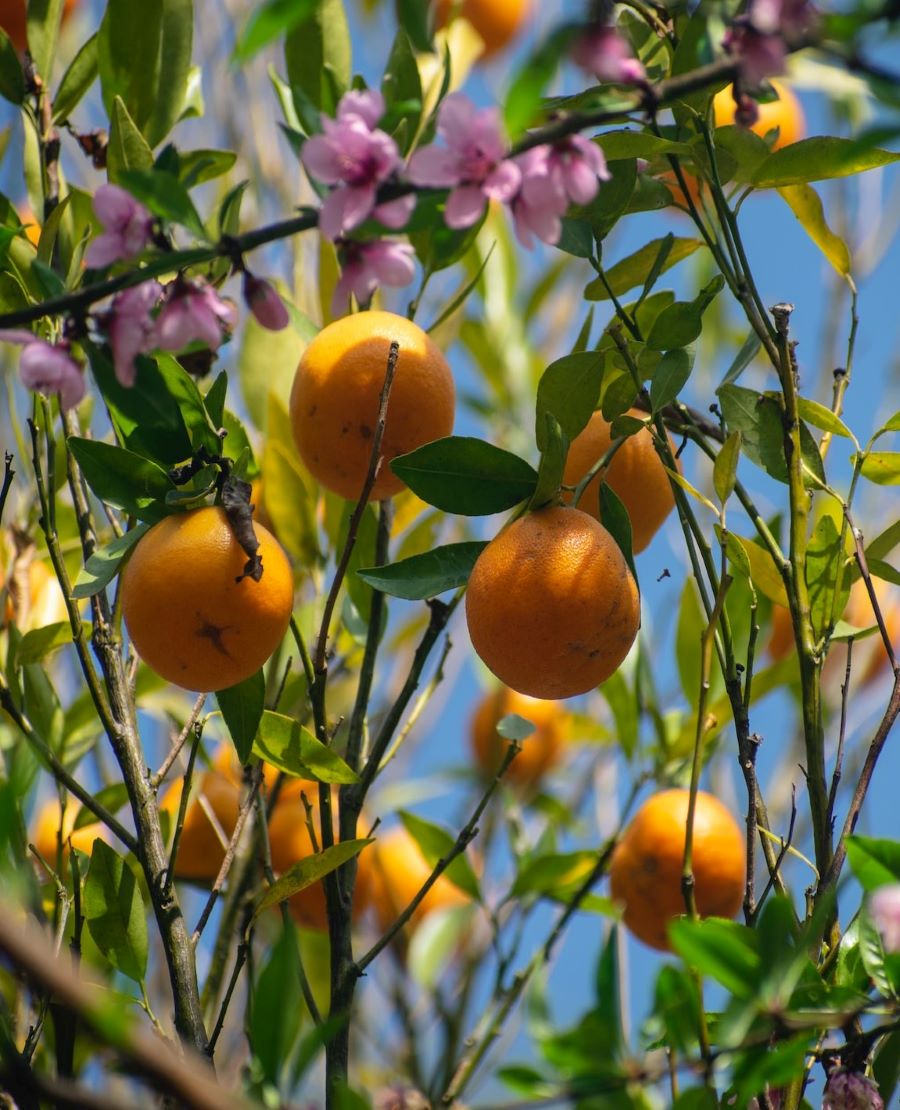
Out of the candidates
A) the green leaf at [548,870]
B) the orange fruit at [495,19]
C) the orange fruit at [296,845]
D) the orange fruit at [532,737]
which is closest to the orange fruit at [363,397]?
the orange fruit at [296,845]

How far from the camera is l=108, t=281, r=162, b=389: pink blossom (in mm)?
579

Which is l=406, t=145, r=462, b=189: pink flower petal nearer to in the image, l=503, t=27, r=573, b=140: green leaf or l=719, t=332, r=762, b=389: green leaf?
l=503, t=27, r=573, b=140: green leaf

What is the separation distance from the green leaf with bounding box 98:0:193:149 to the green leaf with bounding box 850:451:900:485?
1.79 ft

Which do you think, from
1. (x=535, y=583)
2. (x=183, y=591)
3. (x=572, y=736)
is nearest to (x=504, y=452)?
(x=535, y=583)

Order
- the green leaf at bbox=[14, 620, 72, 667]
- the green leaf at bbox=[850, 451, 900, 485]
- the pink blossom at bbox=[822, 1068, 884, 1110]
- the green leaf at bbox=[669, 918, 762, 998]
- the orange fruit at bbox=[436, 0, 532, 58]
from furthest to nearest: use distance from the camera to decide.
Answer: the orange fruit at bbox=[436, 0, 532, 58]
the green leaf at bbox=[14, 620, 72, 667]
the green leaf at bbox=[850, 451, 900, 485]
the pink blossom at bbox=[822, 1068, 884, 1110]
the green leaf at bbox=[669, 918, 762, 998]

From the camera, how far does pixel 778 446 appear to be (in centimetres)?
86

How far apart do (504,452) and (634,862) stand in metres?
0.44

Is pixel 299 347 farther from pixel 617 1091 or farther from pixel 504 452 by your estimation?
pixel 617 1091

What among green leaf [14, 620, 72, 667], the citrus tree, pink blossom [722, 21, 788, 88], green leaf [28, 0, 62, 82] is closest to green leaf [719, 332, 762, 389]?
the citrus tree

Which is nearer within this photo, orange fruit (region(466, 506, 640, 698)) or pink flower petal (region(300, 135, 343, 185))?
pink flower petal (region(300, 135, 343, 185))

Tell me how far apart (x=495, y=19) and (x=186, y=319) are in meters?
1.86

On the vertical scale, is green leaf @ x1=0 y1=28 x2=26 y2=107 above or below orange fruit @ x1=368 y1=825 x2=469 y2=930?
above

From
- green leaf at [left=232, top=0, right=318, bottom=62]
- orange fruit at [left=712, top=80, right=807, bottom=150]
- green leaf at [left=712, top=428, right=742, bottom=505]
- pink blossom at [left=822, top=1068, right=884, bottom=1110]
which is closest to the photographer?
green leaf at [left=232, top=0, right=318, bottom=62]

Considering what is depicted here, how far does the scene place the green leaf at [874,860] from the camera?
0.60 m
